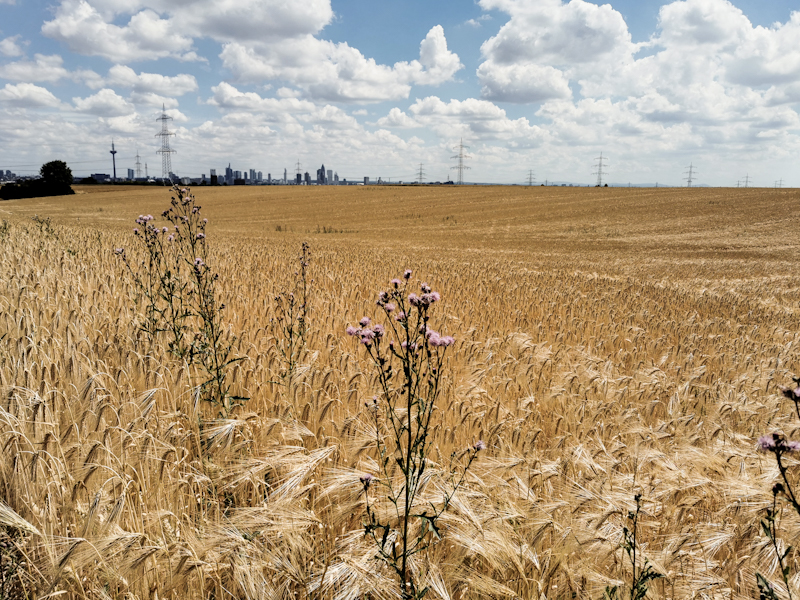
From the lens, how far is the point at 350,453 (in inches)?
91.6

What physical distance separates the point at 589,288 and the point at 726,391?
6.28 meters

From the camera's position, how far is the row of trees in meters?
66.0

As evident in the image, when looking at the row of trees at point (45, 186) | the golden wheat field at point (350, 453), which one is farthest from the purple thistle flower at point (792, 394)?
the row of trees at point (45, 186)

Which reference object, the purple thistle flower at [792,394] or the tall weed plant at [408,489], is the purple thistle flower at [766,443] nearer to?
the purple thistle flower at [792,394]

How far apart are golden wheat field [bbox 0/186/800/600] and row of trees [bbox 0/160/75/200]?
7986cm

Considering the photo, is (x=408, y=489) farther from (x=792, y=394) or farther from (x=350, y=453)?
(x=792, y=394)

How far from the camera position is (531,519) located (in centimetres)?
193

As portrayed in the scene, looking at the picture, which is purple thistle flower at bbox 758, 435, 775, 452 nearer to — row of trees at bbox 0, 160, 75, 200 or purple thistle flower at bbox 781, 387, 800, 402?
purple thistle flower at bbox 781, 387, 800, 402

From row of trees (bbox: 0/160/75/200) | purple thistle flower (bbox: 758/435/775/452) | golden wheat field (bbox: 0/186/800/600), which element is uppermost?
row of trees (bbox: 0/160/75/200)

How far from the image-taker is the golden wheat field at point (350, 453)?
1619mm

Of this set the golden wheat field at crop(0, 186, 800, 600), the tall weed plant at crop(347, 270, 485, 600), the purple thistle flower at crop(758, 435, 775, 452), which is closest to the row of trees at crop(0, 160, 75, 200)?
the golden wheat field at crop(0, 186, 800, 600)

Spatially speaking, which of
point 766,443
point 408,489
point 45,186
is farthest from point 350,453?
point 45,186

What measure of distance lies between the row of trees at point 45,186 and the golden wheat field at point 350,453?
7986cm

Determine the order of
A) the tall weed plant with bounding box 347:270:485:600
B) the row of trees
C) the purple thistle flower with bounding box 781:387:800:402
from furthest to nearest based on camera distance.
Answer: the row of trees, the tall weed plant with bounding box 347:270:485:600, the purple thistle flower with bounding box 781:387:800:402
